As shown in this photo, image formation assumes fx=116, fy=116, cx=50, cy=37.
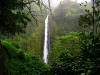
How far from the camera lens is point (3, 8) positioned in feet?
5.38

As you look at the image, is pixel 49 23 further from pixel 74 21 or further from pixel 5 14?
pixel 5 14

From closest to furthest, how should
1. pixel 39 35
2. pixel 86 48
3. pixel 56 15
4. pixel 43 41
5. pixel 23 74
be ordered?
pixel 86 48, pixel 23 74, pixel 43 41, pixel 39 35, pixel 56 15

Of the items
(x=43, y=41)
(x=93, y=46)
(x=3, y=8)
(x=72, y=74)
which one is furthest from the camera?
(x=43, y=41)

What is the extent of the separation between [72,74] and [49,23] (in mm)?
17307

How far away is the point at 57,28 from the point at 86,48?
1559 centimetres

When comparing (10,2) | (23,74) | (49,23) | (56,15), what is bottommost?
(23,74)

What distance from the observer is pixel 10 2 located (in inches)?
67.3

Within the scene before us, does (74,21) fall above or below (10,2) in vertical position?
above

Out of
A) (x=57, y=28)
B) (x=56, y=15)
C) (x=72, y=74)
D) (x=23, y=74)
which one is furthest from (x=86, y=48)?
(x=56, y=15)

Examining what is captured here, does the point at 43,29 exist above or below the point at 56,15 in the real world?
below

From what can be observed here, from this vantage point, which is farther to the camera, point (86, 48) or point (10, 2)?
point (86, 48)

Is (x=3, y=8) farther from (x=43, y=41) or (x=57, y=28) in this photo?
(x=57, y=28)

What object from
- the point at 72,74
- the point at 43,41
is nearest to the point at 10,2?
the point at 72,74

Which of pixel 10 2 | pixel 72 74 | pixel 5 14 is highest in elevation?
pixel 10 2
